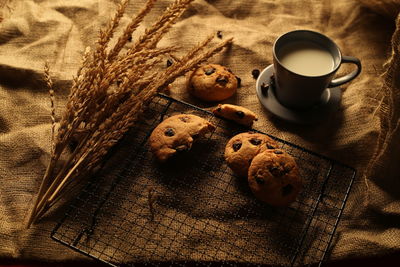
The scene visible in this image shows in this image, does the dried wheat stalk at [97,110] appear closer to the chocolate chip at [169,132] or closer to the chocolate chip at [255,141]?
the chocolate chip at [169,132]

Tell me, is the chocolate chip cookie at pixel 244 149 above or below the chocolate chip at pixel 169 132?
below

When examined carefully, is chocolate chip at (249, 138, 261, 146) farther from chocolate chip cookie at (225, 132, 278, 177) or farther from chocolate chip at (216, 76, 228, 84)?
chocolate chip at (216, 76, 228, 84)

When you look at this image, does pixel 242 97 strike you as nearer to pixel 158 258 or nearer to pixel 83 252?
pixel 158 258

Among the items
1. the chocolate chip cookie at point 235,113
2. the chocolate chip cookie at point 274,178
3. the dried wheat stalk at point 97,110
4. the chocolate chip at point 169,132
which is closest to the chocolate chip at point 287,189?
the chocolate chip cookie at point 274,178

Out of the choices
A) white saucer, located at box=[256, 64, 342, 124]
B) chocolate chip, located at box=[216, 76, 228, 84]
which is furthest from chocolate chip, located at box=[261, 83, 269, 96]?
chocolate chip, located at box=[216, 76, 228, 84]

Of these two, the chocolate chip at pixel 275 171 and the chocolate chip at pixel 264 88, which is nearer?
the chocolate chip at pixel 275 171

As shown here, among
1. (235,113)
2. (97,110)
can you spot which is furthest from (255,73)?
(97,110)

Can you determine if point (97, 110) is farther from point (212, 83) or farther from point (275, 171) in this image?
point (275, 171)
